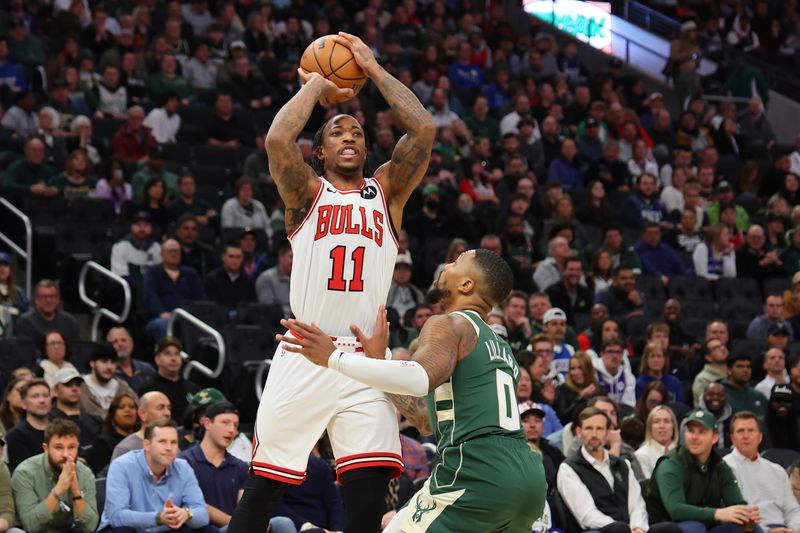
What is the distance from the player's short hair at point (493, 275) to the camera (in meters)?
5.71

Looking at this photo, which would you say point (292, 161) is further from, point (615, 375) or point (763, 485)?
point (615, 375)

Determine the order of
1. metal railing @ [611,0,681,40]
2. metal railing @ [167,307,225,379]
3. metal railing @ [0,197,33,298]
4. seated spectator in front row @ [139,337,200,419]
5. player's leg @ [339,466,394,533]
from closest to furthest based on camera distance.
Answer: player's leg @ [339,466,394,533] → seated spectator in front row @ [139,337,200,419] → metal railing @ [167,307,225,379] → metal railing @ [0,197,33,298] → metal railing @ [611,0,681,40]

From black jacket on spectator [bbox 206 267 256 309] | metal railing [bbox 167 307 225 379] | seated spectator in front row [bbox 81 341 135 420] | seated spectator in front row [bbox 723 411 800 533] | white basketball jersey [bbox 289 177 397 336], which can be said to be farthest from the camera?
black jacket on spectator [bbox 206 267 256 309]

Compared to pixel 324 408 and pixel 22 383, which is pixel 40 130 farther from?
pixel 324 408

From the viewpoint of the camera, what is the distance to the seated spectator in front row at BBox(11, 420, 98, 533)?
8836 mm

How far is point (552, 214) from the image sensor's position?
17266 millimetres

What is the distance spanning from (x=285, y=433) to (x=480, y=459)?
1.00 m

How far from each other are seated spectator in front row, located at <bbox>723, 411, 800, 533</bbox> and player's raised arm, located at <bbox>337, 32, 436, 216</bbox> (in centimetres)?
522

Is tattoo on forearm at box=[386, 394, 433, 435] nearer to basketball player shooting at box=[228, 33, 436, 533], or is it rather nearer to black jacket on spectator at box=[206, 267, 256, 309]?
basketball player shooting at box=[228, 33, 436, 533]

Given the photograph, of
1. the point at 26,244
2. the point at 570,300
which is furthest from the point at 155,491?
the point at 570,300

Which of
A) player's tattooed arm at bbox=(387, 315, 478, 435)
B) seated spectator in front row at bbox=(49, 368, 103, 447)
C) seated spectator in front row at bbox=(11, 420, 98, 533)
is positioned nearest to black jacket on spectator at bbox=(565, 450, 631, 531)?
seated spectator in front row at bbox=(11, 420, 98, 533)

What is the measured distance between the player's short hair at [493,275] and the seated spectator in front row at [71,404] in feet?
18.8

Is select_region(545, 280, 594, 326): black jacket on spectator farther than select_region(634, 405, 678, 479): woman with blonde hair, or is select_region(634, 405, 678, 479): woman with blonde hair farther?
select_region(545, 280, 594, 326): black jacket on spectator

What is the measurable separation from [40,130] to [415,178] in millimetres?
10066
